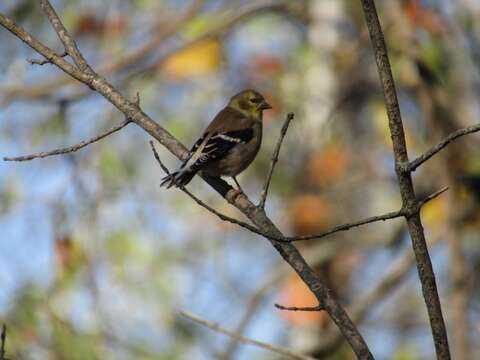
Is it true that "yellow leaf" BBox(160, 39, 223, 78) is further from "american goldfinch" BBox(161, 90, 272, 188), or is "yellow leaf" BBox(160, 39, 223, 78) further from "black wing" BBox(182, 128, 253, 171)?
"black wing" BBox(182, 128, 253, 171)

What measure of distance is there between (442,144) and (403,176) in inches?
7.3

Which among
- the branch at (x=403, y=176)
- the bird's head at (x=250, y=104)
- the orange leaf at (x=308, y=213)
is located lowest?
the branch at (x=403, y=176)

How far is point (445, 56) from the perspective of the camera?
830cm

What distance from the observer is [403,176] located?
279cm

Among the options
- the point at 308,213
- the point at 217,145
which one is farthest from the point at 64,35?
the point at 308,213

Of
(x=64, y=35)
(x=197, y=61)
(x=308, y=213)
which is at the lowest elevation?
(x=64, y=35)

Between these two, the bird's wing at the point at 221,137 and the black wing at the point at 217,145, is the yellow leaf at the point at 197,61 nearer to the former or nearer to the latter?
the bird's wing at the point at 221,137

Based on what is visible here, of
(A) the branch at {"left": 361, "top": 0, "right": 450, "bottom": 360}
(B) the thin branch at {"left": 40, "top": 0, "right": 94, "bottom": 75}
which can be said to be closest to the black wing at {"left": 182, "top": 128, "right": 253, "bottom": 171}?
(B) the thin branch at {"left": 40, "top": 0, "right": 94, "bottom": 75}

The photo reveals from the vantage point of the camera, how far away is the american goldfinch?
5.39 m

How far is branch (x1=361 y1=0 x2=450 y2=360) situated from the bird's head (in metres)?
4.01

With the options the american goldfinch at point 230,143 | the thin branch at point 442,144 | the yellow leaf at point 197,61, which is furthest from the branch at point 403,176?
the yellow leaf at point 197,61

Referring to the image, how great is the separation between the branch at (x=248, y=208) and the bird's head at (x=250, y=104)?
9.24 ft

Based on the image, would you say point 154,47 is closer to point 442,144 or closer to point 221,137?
point 221,137

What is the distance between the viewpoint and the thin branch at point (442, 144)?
2.62m
